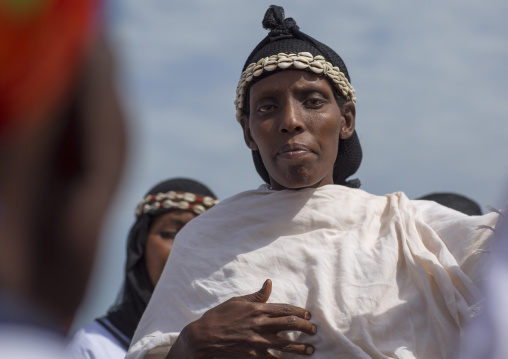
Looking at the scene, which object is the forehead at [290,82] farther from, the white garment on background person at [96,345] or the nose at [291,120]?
the white garment on background person at [96,345]

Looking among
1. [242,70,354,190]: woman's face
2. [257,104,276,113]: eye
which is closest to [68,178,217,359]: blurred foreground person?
[242,70,354,190]: woman's face

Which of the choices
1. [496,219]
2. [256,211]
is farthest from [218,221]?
[496,219]

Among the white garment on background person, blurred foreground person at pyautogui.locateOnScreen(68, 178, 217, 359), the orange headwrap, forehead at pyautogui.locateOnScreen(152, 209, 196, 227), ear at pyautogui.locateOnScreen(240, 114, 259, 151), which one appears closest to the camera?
the orange headwrap

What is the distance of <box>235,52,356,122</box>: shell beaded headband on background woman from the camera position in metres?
4.16

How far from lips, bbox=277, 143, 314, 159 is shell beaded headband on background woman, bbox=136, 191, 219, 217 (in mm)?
2787

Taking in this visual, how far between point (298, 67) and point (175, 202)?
281cm

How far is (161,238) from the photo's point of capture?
→ 21.7 ft

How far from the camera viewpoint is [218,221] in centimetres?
425

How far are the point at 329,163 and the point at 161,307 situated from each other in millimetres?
1099

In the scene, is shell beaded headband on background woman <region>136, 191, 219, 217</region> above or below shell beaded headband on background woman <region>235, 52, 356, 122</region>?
below

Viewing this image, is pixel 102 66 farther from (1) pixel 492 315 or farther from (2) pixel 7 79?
(1) pixel 492 315

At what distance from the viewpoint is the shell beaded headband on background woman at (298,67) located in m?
4.16

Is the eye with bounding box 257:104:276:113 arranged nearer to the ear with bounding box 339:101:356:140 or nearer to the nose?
the nose

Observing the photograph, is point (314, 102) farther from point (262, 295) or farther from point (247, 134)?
point (262, 295)
